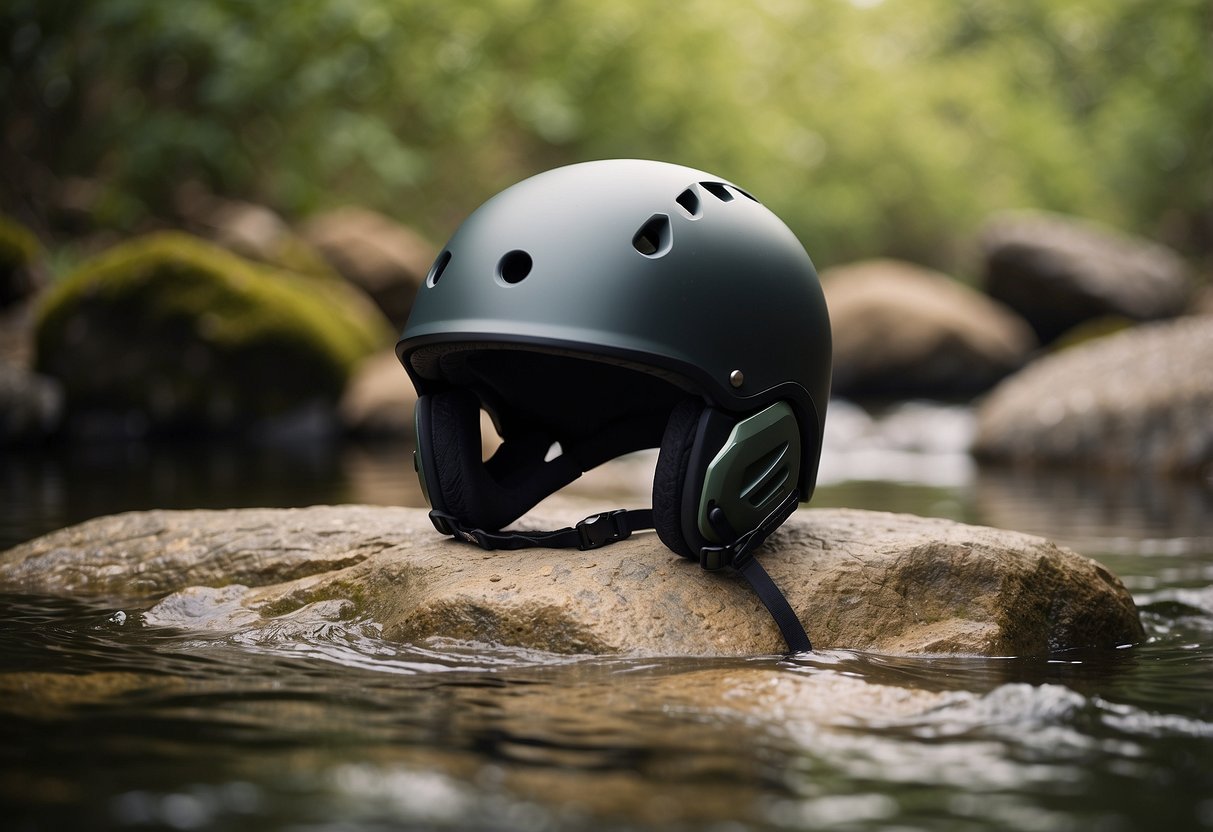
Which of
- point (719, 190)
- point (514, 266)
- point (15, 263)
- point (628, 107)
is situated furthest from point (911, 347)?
point (514, 266)

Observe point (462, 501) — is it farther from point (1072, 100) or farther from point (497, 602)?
point (1072, 100)

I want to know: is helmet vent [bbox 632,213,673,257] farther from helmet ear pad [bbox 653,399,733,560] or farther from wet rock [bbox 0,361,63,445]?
wet rock [bbox 0,361,63,445]

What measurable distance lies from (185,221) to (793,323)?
65.0 feet

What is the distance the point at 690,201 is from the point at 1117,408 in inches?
336

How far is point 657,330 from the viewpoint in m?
3.61

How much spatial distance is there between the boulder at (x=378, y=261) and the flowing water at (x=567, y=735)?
632 inches

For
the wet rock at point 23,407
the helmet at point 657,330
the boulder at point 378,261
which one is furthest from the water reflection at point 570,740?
the boulder at point 378,261

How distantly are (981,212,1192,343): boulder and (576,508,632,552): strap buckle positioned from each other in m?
19.8

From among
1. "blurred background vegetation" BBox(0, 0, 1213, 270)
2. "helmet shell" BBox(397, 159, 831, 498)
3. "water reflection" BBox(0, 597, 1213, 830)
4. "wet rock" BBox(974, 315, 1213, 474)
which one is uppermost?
"blurred background vegetation" BBox(0, 0, 1213, 270)

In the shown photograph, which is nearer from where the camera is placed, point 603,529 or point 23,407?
point 603,529

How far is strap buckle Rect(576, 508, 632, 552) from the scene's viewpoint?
4.18 metres

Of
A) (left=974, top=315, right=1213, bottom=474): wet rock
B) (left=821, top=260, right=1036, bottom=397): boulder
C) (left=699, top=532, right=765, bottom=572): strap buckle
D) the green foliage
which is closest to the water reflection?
(left=699, top=532, right=765, bottom=572): strap buckle

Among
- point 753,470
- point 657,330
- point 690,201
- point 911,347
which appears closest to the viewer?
point 657,330

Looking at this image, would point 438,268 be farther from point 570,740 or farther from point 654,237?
point 570,740
